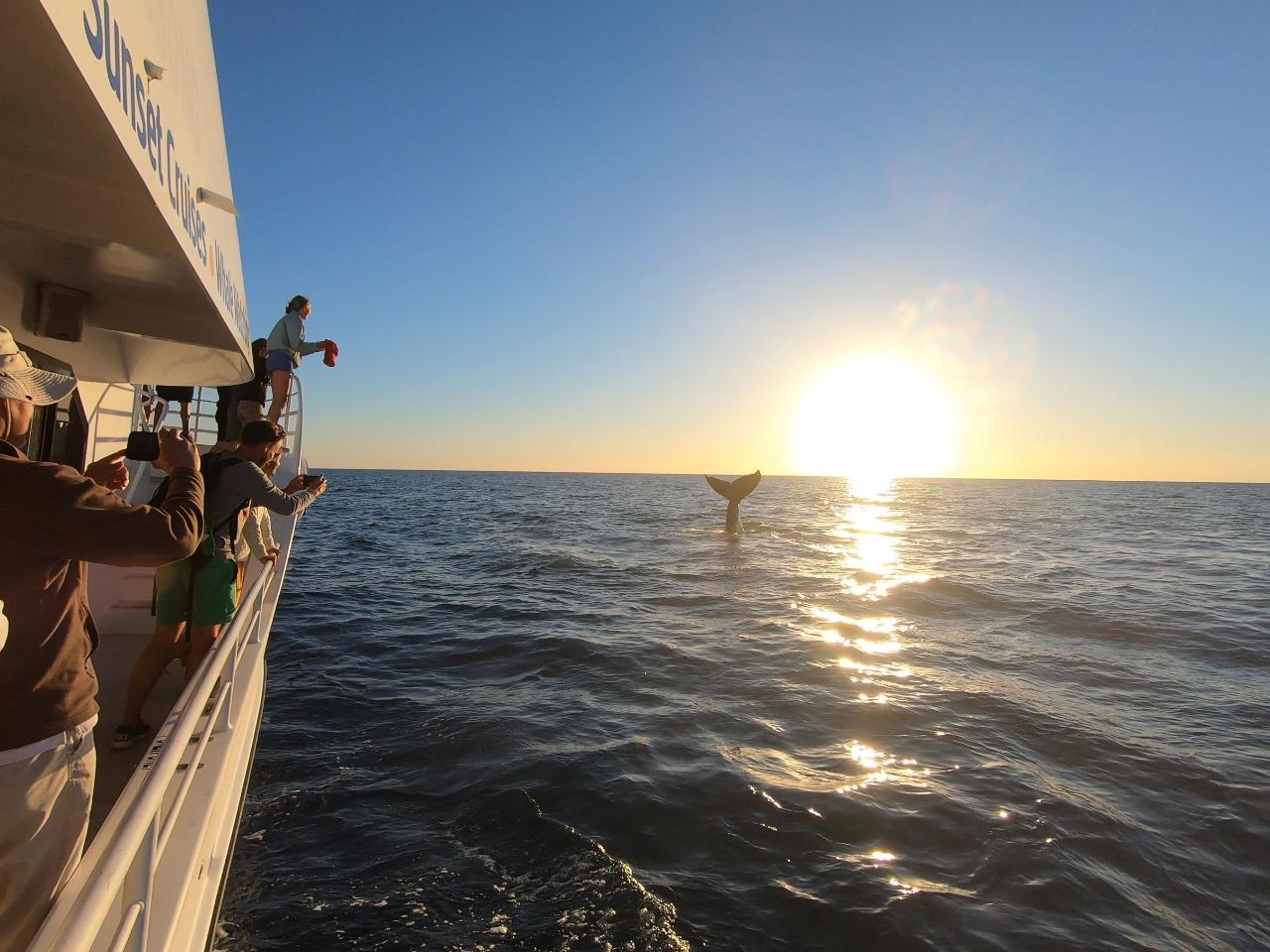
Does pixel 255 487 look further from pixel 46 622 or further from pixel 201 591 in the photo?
pixel 46 622

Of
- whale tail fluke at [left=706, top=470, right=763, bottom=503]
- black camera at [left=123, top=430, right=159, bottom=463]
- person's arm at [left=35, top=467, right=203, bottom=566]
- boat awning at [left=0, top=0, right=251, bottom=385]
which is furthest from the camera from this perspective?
whale tail fluke at [left=706, top=470, right=763, bottom=503]

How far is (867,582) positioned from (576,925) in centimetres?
1367

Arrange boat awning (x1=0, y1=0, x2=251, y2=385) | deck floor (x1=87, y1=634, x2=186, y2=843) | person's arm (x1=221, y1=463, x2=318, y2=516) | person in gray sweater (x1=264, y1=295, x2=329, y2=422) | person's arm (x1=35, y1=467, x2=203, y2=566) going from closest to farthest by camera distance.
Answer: boat awning (x1=0, y1=0, x2=251, y2=385) → person's arm (x1=35, y1=467, x2=203, y2=566) → deck floor (x1=87, y1=634, x2=186, y2=843) → person's arm (x1=221, y1=463, x2=318, y2=516) → person in gray sweater (x1=264, y1=295, x2=329, y2=422)

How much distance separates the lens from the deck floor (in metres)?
4.06

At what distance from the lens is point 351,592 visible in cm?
1466

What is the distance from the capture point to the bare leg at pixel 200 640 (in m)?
4.57

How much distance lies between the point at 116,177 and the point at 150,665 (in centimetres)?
354

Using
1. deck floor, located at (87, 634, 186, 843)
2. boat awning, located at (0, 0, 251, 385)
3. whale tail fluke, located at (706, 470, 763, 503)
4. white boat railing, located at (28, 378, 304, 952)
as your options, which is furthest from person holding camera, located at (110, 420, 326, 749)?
whale tail fluke, located at (706, 470, 763, 503)

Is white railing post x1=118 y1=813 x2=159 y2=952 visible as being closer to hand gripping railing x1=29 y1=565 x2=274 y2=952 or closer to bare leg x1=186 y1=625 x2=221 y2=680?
hand gripping railing x1=29 y1=565 x2=274 y2=952

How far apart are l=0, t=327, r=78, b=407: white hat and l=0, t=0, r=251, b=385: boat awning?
0.62 m

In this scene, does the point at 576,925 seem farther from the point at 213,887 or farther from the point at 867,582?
the point at 867,582

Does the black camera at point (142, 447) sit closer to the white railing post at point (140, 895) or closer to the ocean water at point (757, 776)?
the white railing post at point (140, 895)

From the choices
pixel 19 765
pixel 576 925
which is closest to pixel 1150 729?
pixel 576 925

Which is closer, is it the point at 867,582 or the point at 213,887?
the point at 213,887
